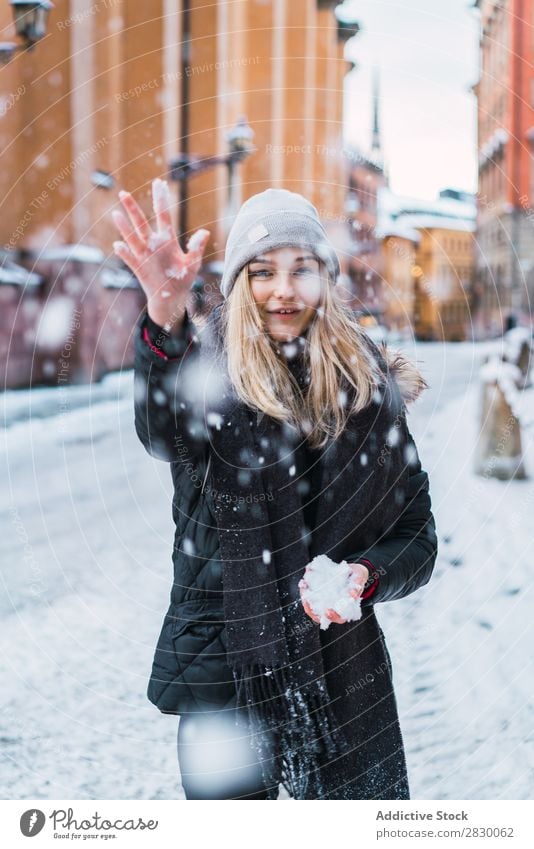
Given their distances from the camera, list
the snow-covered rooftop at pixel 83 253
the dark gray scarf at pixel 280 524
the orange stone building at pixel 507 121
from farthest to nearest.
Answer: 1. the snow-covered rooftop at pixel 83 253
2. the orange stone building at pixel 507 121
3. the dark gray scarf at pixel 280 524

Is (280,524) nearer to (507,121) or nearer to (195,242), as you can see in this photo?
(195,242)

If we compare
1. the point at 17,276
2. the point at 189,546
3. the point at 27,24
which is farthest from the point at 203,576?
the point at 17,276

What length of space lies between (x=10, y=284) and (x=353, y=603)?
1.88m

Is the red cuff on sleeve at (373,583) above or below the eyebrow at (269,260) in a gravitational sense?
below

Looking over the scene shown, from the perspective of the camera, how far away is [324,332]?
1.12 meters

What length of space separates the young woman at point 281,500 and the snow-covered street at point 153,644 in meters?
0.33

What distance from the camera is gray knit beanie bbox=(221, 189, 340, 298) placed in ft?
3.51

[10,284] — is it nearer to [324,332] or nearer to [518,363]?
[518,363]

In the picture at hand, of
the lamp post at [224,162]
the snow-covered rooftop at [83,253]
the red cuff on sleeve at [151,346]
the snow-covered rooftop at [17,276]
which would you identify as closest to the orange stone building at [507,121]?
the lamp post at [224,162]

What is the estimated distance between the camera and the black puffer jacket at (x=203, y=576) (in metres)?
1.06

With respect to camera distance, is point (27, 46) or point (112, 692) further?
point (112, 692)

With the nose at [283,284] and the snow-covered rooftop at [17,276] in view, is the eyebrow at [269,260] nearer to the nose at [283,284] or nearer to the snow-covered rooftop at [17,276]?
the nose at [283,284]
